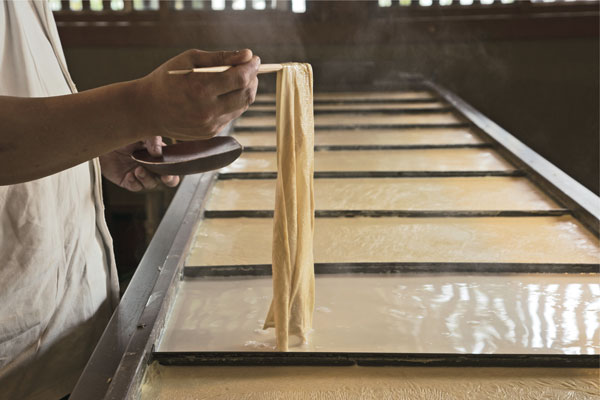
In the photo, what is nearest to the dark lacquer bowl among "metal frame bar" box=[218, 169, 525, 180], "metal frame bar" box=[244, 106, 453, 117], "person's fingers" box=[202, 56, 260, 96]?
"person's fingers" box=[202, 56, 260, 96]

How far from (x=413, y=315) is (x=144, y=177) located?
0.78 m

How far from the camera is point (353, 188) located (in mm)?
2439

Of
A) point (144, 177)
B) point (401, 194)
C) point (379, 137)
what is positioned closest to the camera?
point (144, 177)

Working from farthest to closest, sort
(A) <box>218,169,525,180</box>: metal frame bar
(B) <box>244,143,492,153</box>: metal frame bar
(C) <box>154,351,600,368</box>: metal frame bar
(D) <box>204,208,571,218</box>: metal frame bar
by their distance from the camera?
(B) <box>244,143,492,153</box>: metal frame bar → (A) <box>218,169,525,180</box>: metal frame bar → (D) <box>204,208,571,218</box>: metal frame bar → (C) <box>154,351,600,368</box>: metal frame bar

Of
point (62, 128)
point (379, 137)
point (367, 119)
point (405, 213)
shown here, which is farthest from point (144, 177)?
point (367, 119)

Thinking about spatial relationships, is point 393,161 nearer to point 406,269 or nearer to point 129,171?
point 406,269

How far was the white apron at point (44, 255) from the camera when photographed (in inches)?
47.8

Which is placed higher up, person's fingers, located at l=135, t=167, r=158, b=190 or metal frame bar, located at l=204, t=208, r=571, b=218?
person's fingers, located at l=135, t=167, r=158, b=190

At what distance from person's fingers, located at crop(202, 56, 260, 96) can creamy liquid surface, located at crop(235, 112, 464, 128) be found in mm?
2650

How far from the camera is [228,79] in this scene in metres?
0.86

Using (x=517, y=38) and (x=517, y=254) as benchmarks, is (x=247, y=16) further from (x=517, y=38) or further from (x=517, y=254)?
(x=517, y=254)

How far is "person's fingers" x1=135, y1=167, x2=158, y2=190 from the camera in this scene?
1.50 meters

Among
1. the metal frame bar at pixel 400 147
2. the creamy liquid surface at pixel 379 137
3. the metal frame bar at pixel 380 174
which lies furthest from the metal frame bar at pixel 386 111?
the metal frame bar at pixel 380 174

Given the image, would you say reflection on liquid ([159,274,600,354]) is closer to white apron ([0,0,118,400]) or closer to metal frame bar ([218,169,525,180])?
white apron ([0,0,118,400])
